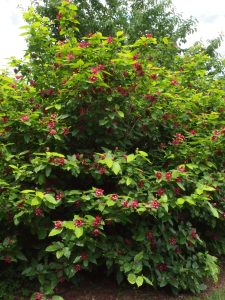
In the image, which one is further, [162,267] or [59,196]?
[162,267]

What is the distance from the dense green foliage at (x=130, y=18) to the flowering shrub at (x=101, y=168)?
17.7 ft

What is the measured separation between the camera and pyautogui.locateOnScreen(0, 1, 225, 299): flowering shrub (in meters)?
3.17

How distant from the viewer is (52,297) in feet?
10.5

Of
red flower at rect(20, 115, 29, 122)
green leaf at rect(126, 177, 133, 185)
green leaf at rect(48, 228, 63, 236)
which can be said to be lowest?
green leaf at rect(48, 228, 63, 236)

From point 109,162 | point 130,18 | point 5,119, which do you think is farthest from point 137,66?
point 130,18

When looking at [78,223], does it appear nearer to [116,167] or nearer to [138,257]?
[116,167]

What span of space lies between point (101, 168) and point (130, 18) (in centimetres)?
731

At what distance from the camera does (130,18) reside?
9.75 metres

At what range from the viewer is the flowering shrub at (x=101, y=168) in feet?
10.4

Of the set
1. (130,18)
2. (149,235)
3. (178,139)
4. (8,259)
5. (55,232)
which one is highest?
(130,18)

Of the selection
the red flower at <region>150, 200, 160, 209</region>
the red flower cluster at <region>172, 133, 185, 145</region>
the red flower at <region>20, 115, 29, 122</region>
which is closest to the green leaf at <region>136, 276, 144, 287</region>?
the red flower at <region>150, 200, 160, 209</region>

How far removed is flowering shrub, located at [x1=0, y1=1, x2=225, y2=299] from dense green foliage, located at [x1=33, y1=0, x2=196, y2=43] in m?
5.39

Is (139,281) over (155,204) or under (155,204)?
under

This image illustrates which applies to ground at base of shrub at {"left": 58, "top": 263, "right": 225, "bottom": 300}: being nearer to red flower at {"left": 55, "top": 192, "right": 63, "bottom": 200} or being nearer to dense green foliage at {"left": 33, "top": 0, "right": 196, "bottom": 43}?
red flower at {"left": 55, "top": 192, "right": 63, "bottom": 200}
